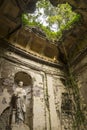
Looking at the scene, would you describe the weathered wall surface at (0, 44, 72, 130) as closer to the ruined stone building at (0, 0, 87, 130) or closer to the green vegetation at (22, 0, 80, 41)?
the ruined stone building at (0, 0, 87, 130)

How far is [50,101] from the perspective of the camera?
348 inches

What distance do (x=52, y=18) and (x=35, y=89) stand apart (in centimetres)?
531

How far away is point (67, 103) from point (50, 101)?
2.99ft

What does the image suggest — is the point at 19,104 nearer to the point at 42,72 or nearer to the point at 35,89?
the point at 35,89

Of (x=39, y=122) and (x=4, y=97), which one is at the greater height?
(x=4, y=97)

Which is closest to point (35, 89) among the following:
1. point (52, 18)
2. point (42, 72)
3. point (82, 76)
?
point (42, 72)

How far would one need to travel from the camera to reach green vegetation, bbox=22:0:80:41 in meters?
10.6

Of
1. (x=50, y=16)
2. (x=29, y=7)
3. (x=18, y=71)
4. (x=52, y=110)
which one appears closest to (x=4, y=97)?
(x=18, y=71)

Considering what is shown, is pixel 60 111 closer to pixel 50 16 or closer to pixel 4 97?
pixel 4 97

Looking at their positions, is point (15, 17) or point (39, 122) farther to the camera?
point (15, 17)

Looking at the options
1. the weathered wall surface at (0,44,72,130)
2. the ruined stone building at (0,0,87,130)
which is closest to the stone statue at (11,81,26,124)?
the ruined stone building at (0,0,87,130)

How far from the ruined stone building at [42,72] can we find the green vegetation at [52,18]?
0.52 m

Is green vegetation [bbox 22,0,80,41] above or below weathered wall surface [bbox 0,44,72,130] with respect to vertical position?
above

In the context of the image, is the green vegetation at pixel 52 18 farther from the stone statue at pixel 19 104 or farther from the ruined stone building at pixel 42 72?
the stone statue at pixel 19 104
